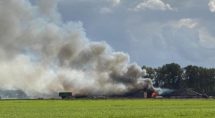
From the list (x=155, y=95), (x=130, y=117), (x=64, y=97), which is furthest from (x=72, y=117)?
(x=155, y=95)

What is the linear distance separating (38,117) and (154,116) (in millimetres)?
11559

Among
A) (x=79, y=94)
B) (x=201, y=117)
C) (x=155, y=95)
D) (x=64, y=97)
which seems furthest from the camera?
(x=155, y=95)

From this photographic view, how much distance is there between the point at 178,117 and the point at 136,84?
12023 cm

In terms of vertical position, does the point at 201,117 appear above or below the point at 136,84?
below

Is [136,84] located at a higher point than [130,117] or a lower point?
higher

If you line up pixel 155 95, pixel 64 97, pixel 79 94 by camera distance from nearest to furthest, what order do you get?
pixel 64 97
pixel 79 94
pixel 155 95

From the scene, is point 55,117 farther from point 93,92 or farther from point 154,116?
point 93,92

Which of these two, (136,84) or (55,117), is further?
(136,84)

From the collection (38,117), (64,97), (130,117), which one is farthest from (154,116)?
(64,97)

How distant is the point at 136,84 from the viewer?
168875 millimetres

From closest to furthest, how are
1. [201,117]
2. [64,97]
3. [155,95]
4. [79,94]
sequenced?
1. [201,117]
2. [64,97]
3. [79,94]
4. [155,95]

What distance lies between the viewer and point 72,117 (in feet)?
164

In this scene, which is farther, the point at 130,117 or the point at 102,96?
the point at 102,96

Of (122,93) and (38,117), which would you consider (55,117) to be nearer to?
(38,117)
